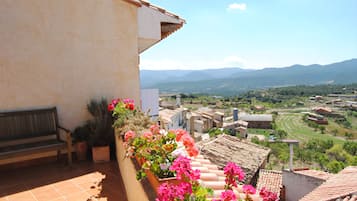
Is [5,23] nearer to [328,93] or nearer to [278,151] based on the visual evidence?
[278,151]

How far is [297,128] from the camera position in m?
50.2

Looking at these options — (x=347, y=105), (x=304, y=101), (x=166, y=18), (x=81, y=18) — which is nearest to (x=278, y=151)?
(x=166, y=18)

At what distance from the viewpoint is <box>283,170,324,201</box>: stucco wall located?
894cm

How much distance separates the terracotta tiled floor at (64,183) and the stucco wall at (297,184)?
27.6 ft

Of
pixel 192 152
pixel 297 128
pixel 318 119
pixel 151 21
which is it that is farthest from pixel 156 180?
pixel 318 119

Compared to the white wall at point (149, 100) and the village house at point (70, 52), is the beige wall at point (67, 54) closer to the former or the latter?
the village house at point (70, 52)

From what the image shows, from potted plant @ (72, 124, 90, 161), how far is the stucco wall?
8.82 m

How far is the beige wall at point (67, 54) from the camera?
4023 millimetres

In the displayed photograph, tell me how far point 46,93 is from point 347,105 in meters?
77.8

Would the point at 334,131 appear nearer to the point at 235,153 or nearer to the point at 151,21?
the point at 235,153

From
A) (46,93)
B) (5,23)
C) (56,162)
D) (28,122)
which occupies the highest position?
(5,23)

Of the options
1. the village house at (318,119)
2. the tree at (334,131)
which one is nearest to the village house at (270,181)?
the tree at (334,131)

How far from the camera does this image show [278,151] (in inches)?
1100

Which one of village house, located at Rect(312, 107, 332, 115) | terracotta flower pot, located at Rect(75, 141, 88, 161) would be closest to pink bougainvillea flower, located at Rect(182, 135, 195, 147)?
terracotta flower pot, located at Rect(75, 141, 88, 161)
